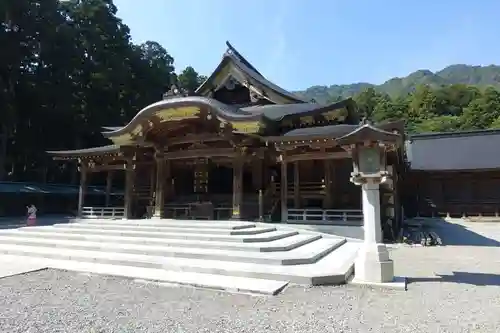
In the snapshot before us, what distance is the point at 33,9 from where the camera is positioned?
25156mm

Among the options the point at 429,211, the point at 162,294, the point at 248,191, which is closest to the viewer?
the point at 162,294

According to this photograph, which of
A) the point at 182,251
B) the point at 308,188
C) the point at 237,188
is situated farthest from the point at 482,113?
the point at 182,251

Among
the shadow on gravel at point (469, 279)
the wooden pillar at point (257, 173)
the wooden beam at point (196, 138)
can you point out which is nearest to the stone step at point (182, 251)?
the shadow on gravel at point (469, 279)

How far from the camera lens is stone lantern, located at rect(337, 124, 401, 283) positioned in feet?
Result: 19.6

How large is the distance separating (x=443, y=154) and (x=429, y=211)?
4.13 m

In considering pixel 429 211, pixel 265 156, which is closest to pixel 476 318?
pixel 265 156

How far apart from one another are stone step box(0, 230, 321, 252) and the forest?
16474 millimetres

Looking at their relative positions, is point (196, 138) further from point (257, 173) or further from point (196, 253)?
point (196, 253)

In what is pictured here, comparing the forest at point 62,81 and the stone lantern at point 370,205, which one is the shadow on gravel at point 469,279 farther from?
the forest at point 62,81

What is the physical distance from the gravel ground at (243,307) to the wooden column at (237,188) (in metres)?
6.49

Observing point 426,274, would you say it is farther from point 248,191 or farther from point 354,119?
point 354,119

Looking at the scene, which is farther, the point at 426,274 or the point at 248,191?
the point at 248,191

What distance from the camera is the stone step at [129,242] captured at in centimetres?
809

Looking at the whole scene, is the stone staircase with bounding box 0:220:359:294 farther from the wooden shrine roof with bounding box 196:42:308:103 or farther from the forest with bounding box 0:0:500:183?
the forest with bounding box 0:0:500:183
